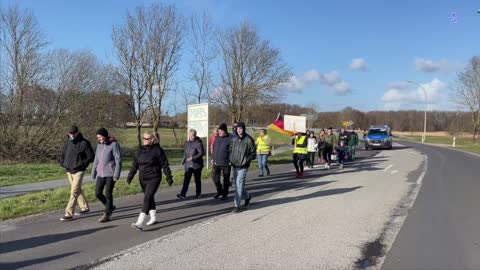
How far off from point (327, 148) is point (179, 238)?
555 inches

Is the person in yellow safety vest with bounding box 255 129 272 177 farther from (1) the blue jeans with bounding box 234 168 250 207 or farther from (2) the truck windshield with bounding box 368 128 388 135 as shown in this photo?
(2) the truck windshield with bounding box 368 128 388 135

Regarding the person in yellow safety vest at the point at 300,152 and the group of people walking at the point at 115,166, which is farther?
the person in yellow safety vest at the point at 300,152

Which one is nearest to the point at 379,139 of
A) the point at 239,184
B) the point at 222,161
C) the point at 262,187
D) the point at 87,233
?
the point at 262,187

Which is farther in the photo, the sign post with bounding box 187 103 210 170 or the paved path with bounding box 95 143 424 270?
the sign post with bounding box 187 103 210 170

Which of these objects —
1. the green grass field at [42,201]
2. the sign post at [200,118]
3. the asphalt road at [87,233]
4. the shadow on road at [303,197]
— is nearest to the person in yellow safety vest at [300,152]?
the shadow on road at [303,197]

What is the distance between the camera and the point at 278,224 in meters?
7.76

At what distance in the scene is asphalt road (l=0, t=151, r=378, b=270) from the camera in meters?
5.72

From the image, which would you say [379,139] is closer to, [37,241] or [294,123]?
[294,123]

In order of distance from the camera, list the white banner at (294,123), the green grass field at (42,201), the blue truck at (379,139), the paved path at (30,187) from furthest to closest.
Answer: the blue truck at (379,139)
the white banner at (294,123)
the paved path at (30,187)
the green grass field at (42,201)

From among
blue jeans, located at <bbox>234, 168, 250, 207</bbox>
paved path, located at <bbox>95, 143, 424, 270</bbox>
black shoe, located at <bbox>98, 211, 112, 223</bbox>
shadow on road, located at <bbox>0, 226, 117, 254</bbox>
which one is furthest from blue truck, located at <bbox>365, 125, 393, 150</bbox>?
shadow on road, located at <bbox>0, 226, 117, 254</bbox>

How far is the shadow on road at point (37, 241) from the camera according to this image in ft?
20.4

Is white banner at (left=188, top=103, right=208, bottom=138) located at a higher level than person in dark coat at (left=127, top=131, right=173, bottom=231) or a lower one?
higher

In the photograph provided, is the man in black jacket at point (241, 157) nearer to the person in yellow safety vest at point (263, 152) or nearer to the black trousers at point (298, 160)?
the black trousers at point (298, 160)

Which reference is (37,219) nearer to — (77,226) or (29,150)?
(77,226)
